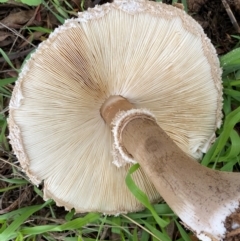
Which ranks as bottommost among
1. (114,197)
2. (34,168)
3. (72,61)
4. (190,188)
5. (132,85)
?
(114,197)

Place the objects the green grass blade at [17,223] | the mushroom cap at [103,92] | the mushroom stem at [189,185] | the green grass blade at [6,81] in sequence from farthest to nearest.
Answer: the green grass blade at [6,81]
the green grass blade at [17,223]
the mushroom cap at [103,92]
the mushroom stem at [189,185]

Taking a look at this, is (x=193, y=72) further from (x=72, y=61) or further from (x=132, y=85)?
(x=72, y=61)

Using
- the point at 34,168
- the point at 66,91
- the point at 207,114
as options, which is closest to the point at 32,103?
the point at 66,91

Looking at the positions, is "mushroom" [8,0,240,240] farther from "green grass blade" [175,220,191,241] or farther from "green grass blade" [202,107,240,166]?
"green grass blade" [175,220,191,241]

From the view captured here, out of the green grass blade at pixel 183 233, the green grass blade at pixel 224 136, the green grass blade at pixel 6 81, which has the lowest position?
the green grass blade at pixel 183 233

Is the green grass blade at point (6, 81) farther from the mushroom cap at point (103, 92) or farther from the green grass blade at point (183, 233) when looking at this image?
the green grass blade at point (183, 233)

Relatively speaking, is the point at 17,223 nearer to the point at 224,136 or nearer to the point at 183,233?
the point at 183,233

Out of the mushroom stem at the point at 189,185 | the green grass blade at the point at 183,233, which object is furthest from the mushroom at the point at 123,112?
the green grass blade at the point at 183,233

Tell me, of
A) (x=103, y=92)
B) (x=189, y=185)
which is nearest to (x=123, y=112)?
(x=103, y=92)
